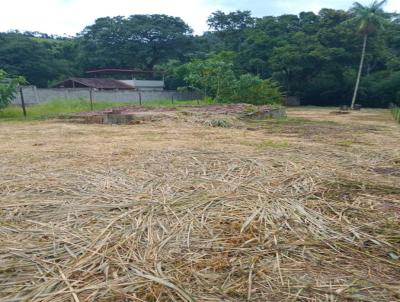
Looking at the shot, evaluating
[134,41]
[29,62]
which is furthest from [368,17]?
[29,62]

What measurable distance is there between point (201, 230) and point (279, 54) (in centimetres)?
2388

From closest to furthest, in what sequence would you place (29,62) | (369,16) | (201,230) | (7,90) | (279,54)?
1. (201,230)
2. (7,90)
3. (369,16)
4. (279,54)
5. (29,62)

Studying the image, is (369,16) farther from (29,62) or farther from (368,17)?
(29,62)

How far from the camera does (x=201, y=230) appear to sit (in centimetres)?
200

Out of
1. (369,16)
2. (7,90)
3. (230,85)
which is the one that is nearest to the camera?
(7,90)

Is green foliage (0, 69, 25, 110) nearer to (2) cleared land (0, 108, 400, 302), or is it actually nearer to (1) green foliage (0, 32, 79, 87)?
(2) cleared land (0, 108, 400, 302)

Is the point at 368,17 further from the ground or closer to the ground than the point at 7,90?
further from the ground

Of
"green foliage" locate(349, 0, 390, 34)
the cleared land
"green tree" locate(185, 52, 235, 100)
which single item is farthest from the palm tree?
the cleared land

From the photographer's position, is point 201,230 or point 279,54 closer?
point 201,230

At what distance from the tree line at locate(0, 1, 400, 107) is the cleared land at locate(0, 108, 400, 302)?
14846 mm

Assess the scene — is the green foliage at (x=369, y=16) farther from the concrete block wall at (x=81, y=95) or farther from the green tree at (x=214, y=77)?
the concrete block wall at (x=81, y=95)

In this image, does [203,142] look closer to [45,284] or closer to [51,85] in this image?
[45,284]

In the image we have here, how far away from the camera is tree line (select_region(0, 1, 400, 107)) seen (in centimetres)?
2367

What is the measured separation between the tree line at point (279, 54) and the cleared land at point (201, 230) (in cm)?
1485
